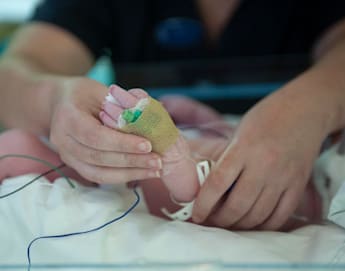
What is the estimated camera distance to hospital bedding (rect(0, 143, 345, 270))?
533 mm

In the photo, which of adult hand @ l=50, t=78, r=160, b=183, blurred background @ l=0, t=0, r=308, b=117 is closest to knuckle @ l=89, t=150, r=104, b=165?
adult hand @ l=50, t=78, r=160, b=183

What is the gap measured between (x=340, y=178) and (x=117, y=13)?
0.64 metres

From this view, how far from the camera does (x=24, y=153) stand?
712mm

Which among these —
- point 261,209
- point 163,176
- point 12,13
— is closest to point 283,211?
point 261,209

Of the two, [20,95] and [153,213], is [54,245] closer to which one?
[153,213]

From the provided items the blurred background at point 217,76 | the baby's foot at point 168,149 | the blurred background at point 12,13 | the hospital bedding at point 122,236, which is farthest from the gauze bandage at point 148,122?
the blurred background at point 12,13

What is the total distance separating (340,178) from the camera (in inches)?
29.0

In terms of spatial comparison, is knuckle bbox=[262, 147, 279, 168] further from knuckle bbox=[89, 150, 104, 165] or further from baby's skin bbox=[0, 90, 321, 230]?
knuckle bbox=[89, 150, 104, 165]

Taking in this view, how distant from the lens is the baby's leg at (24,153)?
0.70 metres

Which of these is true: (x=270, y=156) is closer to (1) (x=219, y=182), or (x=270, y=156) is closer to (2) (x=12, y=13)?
(1) (x=219, y=182)

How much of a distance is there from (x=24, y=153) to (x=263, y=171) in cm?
32

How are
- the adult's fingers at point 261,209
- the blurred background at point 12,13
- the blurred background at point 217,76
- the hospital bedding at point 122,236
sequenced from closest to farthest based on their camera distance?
the hospital bedding at point 122,236
the adult's fingers at point 261,209
the blurred background at point 217,76
the blurred background at point 12,13

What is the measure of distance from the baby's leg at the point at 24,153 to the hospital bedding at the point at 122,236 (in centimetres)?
3

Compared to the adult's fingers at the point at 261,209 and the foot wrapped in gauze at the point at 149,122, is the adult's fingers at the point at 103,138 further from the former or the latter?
the adult's fingers at the point at 261,209
